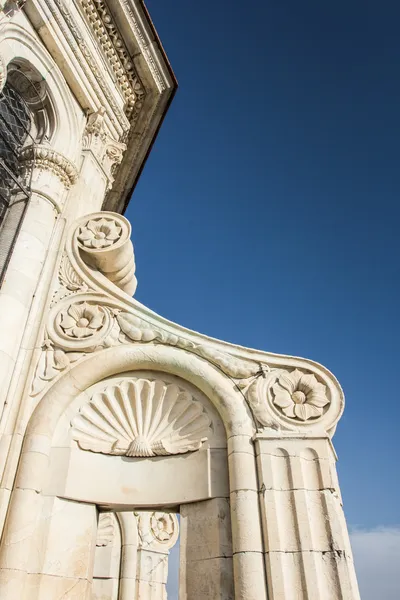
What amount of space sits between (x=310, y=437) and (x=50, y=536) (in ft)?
9.91

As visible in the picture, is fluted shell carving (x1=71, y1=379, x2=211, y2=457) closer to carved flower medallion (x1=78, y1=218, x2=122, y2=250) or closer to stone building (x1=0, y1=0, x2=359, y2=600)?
stone building (x1=0, y1=0, x2=359, y2=600)

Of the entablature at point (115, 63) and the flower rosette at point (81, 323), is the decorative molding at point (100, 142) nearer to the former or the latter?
the entablature at point (115, 63)

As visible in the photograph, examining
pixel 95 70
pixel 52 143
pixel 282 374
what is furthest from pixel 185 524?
pixel 95 70

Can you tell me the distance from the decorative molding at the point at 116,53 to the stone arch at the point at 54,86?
5.15ft

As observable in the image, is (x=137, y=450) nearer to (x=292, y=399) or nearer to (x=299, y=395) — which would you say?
(x=292, y=399)

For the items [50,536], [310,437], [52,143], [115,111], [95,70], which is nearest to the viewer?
[50,536]

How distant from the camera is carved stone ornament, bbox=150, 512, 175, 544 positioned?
470 inches

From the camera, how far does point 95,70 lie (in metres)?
8.27

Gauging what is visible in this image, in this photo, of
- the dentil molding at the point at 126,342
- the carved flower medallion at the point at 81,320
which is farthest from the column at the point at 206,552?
the carved flower medallion at the point at 81,320

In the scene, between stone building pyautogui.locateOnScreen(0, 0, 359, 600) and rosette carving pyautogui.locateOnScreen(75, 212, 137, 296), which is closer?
stone building pyautogui.locateOnScreen(0, 0, 359, 600)

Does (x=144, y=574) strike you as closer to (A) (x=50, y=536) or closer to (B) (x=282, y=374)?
(A) (x=50, y=536)

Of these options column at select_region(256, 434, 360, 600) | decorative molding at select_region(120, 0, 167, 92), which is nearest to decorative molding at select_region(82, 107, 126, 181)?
decorative molding at select_region(120, 0, 167, 92)

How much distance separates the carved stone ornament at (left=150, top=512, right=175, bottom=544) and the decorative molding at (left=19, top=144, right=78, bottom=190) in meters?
9.23

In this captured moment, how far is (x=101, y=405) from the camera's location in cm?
582
